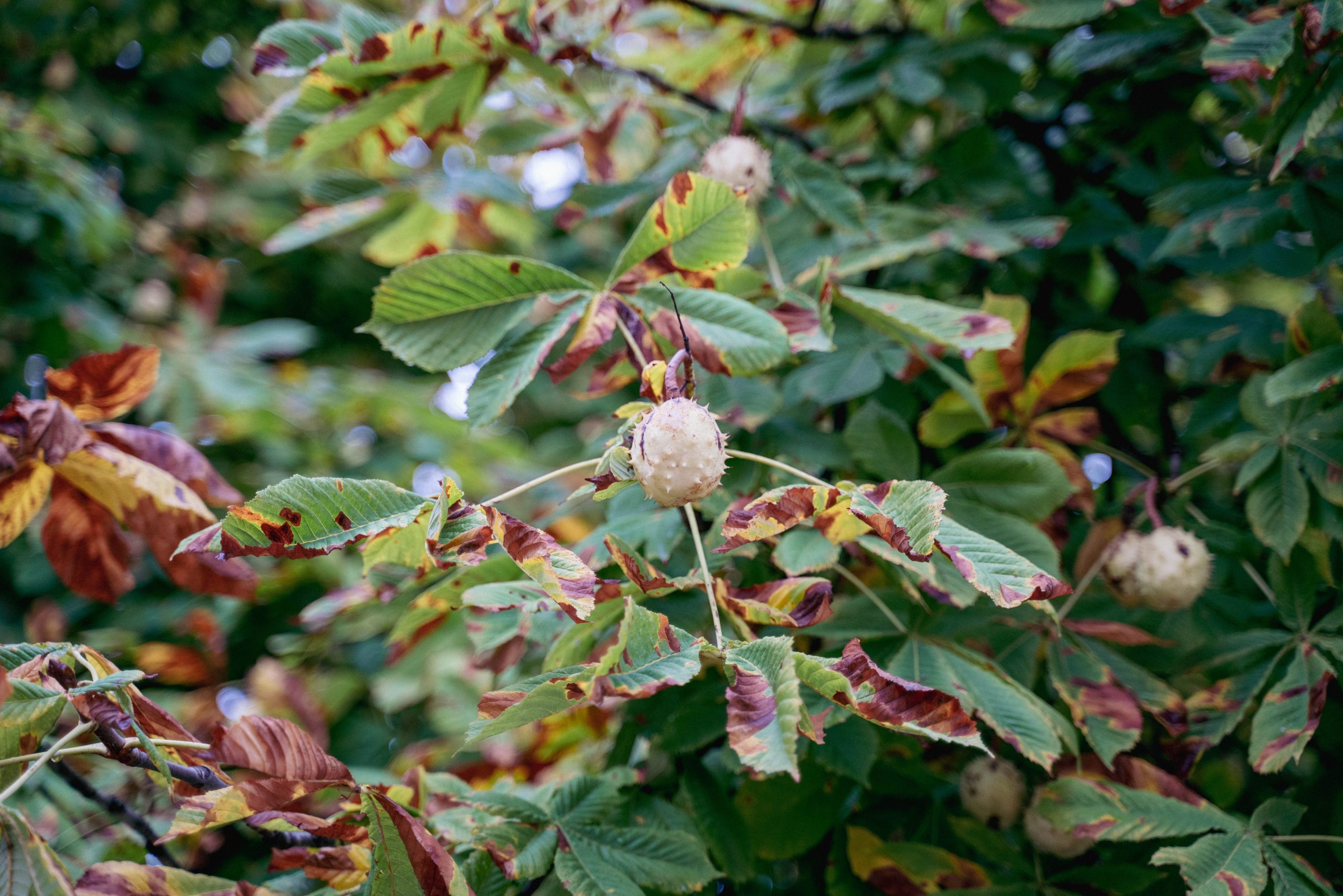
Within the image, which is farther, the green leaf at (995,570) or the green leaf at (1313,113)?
the green leaf at (1313,113)

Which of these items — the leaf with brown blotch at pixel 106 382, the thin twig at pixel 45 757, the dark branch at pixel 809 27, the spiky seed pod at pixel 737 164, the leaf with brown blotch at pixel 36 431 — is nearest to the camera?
the thin twig at pixel 45 757

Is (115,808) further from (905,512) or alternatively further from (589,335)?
(905,512)

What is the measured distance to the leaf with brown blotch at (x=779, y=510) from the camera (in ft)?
2.56

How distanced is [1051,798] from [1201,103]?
5.10 ft

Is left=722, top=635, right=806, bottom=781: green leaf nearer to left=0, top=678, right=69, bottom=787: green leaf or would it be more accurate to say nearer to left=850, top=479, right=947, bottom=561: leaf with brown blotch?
left=850, top=479, right=947, bottom=561: leaf with brown blotch

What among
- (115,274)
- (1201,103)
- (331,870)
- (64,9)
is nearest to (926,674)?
(331,870)

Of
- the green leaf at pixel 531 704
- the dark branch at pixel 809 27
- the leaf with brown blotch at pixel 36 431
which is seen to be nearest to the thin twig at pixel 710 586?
the green leaf at pixel 531 704

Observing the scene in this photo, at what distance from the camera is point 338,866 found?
884 millimetres

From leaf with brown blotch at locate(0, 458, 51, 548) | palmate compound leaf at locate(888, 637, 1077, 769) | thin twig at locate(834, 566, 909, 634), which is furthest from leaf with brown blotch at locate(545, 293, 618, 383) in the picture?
leaf with brown blotch at locate(0, 458, 51, 548)

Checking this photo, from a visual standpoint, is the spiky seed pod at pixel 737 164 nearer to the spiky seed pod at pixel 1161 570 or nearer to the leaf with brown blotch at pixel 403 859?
the spiky seed pod at pixel 1161 570

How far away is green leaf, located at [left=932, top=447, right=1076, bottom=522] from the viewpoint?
42.8 inches

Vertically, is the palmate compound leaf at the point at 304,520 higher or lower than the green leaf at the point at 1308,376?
higher

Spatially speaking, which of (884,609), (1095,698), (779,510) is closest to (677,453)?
(779,510)

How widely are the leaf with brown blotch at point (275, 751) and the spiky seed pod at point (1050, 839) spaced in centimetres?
87
